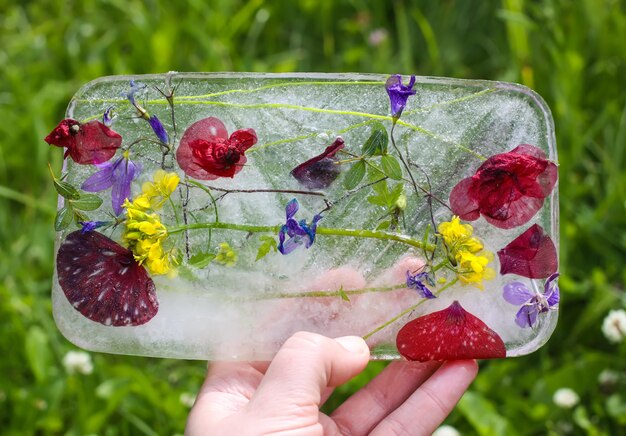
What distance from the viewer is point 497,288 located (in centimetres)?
131

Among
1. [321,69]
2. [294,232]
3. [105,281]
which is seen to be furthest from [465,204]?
[321,69]

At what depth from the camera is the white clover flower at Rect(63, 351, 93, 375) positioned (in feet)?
5.33

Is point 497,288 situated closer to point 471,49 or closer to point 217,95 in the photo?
point 217,95

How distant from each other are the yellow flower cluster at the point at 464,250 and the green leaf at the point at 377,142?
16 cm

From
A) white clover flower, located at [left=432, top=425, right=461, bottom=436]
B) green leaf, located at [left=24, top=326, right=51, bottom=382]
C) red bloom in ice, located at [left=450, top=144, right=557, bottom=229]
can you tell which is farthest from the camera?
green leaf, located at [left=24, top=326, right=51, bottom=382]

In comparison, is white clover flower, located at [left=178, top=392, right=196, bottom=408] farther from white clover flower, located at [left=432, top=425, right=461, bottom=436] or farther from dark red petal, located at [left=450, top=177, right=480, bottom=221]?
dark red petal, located at [left=450, top=177, right=480, bottom=221]

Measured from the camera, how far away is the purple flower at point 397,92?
1259 mm

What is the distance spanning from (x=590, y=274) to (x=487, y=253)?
2.18ft

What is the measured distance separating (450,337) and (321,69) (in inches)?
47.5

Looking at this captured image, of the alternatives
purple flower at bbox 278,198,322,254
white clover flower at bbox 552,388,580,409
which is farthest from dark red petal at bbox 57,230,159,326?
white clover flower at bbox 552,388,580,409

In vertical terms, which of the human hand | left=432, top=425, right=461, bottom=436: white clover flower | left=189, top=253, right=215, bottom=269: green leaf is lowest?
left=432, top=425, right=461, bottom=436: white clover flower

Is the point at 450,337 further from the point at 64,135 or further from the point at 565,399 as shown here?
the point at 64,135

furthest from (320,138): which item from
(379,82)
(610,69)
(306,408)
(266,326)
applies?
(610,69)

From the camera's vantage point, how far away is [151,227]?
1.26 meters
